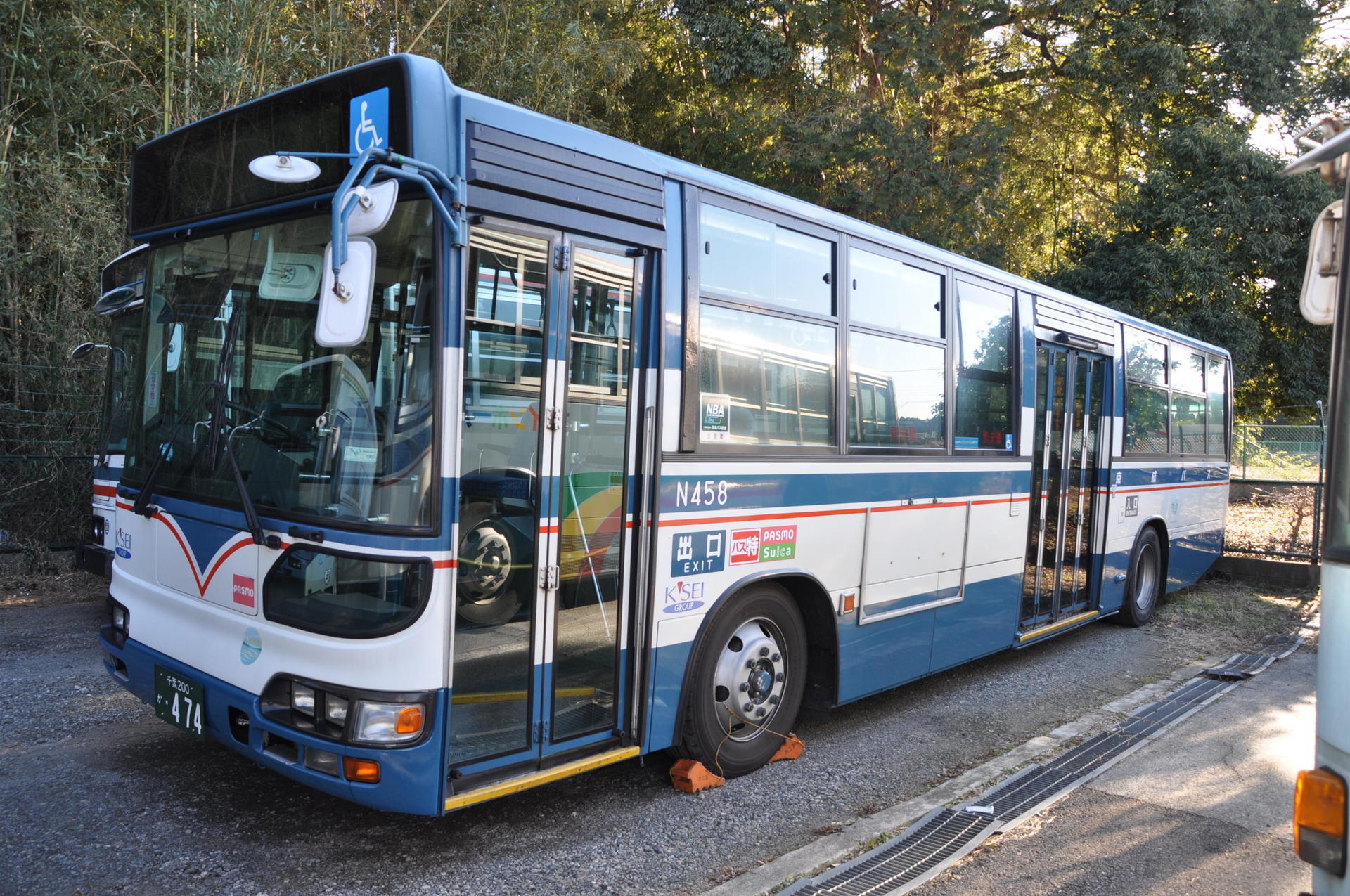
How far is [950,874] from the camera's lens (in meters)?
4.00

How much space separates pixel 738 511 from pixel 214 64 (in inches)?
299

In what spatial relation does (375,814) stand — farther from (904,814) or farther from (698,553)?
(904,814)

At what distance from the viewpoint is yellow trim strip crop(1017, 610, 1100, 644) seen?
7434 mm

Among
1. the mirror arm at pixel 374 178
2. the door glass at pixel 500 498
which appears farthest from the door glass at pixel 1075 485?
the mirror arm at pixel 374 178

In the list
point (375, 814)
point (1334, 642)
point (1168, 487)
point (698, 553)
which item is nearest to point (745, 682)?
point (698, 553)

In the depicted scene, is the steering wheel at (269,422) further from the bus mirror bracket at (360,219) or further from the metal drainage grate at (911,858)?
the metal drainage grate at (911,858)

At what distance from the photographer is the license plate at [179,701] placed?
394 centimetres

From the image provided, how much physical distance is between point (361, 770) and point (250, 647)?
711 millimetres

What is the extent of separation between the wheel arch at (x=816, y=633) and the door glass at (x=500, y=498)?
148 cm

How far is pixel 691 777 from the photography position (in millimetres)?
4707

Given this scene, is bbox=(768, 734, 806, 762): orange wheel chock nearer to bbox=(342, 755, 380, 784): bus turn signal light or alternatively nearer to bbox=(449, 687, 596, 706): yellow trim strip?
bbox=(449, 687, 596, 706): yellow trim strip

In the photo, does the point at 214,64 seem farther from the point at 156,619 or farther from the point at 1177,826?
the point at 1177,826

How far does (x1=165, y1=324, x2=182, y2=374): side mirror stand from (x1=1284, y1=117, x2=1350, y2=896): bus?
Result: 14.1 ft

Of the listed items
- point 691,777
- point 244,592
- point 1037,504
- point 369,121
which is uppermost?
point 369,121
